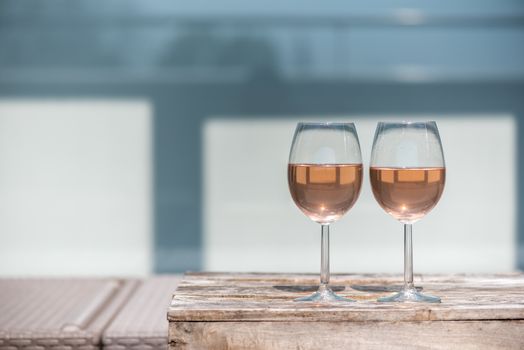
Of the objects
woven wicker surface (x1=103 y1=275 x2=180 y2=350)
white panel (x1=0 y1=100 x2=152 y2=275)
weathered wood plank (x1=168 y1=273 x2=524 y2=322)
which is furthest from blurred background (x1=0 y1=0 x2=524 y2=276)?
weathered wood plank (x1=168 y1=273 x2=524 y2=322)

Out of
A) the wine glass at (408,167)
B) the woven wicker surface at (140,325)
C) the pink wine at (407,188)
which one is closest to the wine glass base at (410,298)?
the wine glass at (408,167)

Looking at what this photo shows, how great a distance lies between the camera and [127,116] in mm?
2951

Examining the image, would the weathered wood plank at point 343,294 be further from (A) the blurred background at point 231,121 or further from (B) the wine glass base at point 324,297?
(A) the blurred background at point 231,121

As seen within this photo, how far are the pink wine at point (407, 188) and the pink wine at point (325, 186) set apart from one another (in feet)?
0.11

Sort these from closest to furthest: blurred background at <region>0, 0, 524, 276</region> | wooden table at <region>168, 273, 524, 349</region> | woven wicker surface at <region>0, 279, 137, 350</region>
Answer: wooden table at <region>168, 273, 524, 349</region> → woven wicker surface at <region>0, 279, 137, 350</region> → blurred background at <region>0, 0, 524, 276</region>

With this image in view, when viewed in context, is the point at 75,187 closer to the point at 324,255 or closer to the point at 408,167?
the point at 324,255

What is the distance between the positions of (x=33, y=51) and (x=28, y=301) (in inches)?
36.6

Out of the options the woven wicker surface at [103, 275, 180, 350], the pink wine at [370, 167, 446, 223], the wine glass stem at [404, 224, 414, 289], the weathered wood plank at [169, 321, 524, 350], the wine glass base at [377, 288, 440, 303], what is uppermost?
the pink wine at [370, 167, 446, 223]

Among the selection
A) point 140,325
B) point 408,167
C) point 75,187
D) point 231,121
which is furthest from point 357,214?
point 408,167

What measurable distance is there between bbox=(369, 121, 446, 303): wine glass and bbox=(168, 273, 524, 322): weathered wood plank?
55 millimetres

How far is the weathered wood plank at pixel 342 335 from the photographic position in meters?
1.35

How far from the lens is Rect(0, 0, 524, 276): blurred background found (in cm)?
295

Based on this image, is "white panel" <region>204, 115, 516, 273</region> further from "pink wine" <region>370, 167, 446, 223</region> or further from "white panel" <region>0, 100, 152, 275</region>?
"pink wine" <region>370, 167, 446, 223</region>

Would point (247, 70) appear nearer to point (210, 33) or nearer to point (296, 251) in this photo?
point (210, 33)
